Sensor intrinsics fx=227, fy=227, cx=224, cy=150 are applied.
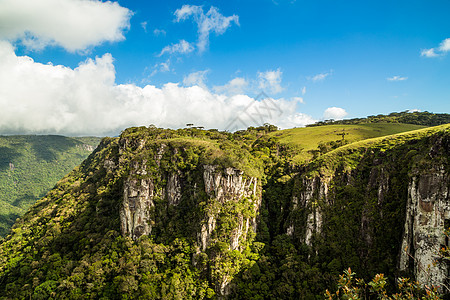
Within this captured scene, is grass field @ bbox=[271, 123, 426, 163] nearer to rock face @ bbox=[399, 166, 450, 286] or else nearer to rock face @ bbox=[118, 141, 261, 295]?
rock face @ bbox=[118, 141, 261, 295]

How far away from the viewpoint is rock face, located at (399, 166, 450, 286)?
34.5m

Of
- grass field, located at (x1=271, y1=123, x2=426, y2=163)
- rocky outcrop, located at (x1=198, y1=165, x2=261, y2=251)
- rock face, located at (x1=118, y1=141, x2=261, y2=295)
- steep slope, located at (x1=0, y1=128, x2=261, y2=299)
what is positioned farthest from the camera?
grass field, located at (x1=271, y1=123, x2=426, y2=163)

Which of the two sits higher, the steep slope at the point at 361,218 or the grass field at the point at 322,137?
the grass field at the point at 322,137

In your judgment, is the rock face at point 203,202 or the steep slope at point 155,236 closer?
the steep slope at point 155,236

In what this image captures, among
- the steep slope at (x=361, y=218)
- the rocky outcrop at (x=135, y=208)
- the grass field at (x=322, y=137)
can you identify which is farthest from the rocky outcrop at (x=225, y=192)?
the grass field at (x=322, y=137)

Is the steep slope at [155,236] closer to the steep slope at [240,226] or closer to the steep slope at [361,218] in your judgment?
the steep slope at [240,226]

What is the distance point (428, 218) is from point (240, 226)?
3528cm

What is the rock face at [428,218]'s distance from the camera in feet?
113

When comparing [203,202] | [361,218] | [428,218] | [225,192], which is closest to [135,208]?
[203,202]

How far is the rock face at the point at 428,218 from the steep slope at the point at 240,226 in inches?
6.3

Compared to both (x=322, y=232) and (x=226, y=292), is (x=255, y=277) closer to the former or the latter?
(x=226, y=292)

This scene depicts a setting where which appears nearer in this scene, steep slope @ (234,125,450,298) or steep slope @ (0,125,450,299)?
steep slope @ (234,125,450,298)

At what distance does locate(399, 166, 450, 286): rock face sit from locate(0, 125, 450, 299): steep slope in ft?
0.52

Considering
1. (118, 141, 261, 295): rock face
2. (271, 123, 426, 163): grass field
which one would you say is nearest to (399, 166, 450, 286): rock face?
(118, 141, 261, 295): rock face
